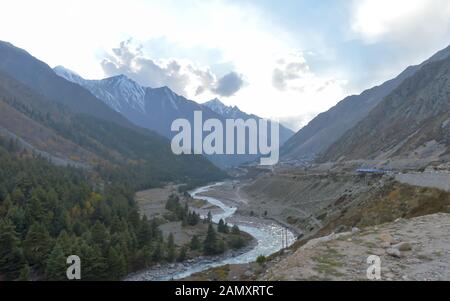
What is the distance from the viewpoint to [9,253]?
61.4 m

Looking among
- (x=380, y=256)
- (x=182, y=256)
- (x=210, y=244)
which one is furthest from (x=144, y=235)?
(x=380, y=256)

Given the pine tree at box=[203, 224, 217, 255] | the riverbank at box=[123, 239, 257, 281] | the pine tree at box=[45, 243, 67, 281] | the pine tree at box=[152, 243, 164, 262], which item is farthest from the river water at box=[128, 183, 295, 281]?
→ the pine tree at box=[45, 243, 67, 281]

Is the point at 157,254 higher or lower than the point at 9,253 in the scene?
lower

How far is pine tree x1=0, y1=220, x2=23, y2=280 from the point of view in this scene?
2359 inches

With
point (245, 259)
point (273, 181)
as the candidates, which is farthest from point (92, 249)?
point (273, 181)

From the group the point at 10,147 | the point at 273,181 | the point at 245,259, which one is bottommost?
the point at 245,259

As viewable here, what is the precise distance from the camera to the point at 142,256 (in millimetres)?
70500

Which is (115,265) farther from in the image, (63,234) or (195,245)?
(195,245)

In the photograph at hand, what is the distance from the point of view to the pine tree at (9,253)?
5991cm

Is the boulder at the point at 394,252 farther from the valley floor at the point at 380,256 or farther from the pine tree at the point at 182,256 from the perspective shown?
the pine tree at the point at 182,256

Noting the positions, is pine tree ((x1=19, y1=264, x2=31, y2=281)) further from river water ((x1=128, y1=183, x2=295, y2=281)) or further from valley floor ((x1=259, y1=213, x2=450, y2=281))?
valley floor ((x1=259, y1=213, x2=450, y2=281))

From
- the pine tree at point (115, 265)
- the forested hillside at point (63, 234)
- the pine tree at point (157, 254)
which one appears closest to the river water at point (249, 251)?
the pine tree at point (115, 265)
